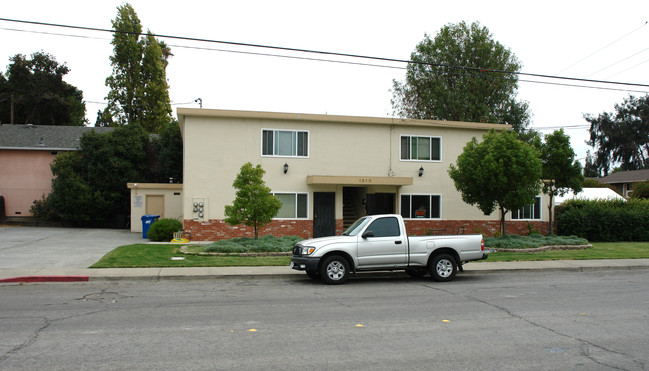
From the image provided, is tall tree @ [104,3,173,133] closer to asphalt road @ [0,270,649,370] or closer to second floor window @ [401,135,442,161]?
second floor window @ [401,135,442,161]

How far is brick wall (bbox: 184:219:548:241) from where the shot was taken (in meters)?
21.5

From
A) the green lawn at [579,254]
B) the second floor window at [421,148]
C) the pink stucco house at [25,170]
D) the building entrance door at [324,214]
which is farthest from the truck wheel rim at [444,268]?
the pink stucco house at [25,170]

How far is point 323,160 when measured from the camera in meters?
22.9

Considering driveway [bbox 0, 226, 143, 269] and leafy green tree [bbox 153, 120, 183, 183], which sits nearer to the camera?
driveway [bbox 0, 226, 143, 269]

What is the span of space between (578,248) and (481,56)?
25152mm

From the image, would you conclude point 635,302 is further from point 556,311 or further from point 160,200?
point 160,200

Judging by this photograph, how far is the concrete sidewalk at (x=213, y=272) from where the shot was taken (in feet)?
39.7

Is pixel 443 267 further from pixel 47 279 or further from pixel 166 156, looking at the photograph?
pixel 166 156

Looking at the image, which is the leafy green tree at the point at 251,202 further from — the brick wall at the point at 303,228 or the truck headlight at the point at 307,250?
the truck headlight at the point at 307,250

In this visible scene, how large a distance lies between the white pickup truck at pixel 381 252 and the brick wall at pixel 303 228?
9502mm

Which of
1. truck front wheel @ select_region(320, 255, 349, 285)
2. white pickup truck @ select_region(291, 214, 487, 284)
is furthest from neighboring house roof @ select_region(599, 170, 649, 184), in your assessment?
truck front wheel @ select_region(320, 255, 349, 285)

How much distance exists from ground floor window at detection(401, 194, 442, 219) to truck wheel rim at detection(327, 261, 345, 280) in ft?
39.8

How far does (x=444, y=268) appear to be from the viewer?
12.7 metres

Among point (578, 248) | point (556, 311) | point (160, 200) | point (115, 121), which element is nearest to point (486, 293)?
point (556, 311)
